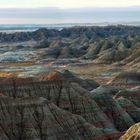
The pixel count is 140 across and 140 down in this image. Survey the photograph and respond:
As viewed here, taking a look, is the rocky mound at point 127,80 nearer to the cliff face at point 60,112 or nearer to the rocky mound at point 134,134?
the cliff face at point 60,112

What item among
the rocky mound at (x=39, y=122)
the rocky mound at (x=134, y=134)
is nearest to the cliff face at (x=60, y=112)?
the rocky mound at (x=39, y=122)

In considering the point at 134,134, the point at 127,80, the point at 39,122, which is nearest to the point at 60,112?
the point at 39,122

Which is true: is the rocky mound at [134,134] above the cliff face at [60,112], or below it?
above

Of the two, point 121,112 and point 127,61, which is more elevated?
point 121,112

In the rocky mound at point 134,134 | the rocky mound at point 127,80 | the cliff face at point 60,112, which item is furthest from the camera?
the rocky mound at point 127,80

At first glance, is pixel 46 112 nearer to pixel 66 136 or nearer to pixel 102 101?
pixel 66 136

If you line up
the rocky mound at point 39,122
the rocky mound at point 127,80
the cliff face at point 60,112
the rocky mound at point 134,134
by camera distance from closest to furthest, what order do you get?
1. the rocky mound at point 134,134
2. the rocky mound at point 39,122
3. the cliff face at point 60,112
4. the rocky mound at point 127,80

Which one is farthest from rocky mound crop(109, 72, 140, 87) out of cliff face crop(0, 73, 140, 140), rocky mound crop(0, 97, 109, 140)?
rocky mound crop(0, 97, 109, 140)

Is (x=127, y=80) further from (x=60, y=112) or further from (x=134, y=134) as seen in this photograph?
(x=134, y=134)

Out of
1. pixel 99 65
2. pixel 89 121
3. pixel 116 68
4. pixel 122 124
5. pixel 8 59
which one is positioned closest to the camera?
pixel 89 121

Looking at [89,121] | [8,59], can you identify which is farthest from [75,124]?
[8,59]

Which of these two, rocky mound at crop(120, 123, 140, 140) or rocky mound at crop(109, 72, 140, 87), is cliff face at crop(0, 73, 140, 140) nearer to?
rocky mound at crop(120, 123, 140, 140)
